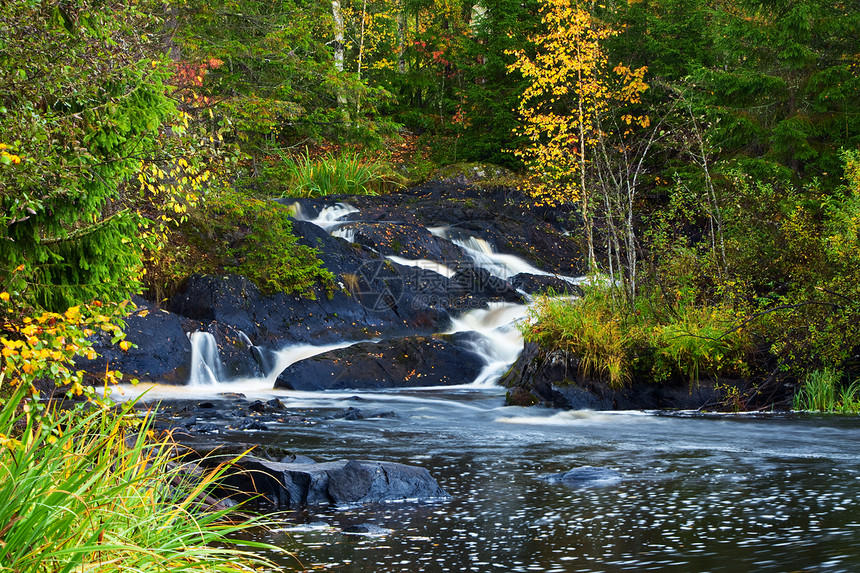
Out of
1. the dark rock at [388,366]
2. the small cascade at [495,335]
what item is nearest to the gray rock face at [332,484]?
the dark rock at [388,366]

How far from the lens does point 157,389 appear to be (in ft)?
39.5

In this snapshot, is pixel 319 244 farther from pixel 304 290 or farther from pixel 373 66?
pixel 373 66

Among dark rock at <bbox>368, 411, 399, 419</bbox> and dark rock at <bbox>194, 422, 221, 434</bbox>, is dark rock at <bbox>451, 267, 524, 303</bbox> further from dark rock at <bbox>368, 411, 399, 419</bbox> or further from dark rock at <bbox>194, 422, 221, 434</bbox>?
dark rock at <bbox>194, 422, 221, 434</bbox>

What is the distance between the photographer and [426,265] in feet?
56.9

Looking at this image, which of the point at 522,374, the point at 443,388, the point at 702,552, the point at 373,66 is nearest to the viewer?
the point at 702,552

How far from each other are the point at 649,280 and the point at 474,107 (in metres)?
13.6

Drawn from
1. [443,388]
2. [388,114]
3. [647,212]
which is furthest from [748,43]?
[388,114]

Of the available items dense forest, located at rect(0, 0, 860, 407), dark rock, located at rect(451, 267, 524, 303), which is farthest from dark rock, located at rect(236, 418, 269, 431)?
dark rock, located at rect(451, 267, 524, 303)

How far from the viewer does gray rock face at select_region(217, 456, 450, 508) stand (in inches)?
231

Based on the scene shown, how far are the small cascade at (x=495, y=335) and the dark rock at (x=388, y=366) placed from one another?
24 cm

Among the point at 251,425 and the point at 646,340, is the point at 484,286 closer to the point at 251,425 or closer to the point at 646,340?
the point at 646,340

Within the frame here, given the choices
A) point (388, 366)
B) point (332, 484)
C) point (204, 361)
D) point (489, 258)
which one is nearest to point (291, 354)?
point (204, 361)

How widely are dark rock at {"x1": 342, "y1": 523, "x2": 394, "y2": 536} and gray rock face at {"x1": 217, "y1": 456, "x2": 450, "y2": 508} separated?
0.64 metres

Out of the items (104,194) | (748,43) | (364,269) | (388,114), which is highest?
(388,114)
